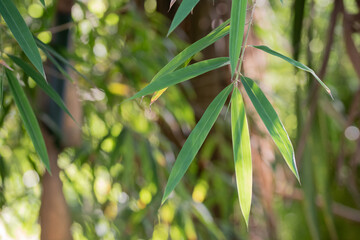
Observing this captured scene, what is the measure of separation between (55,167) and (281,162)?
0.51 meters

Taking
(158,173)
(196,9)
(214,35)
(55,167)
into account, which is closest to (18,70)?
(55,167)

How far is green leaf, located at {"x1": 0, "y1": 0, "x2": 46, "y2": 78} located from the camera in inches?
16.5

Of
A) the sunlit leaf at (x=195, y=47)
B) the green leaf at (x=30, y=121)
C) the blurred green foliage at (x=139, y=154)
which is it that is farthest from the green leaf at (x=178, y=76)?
the blurred green foliage at (x=139, y=154)

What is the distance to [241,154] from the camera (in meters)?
0.43

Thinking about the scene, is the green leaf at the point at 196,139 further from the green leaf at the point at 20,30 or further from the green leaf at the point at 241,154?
the green leaf at the point at 20,30

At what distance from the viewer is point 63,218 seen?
2.82 feet

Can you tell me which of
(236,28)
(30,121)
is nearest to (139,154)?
(30,121)

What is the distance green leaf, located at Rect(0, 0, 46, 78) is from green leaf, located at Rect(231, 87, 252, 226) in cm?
17

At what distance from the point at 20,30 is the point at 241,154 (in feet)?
0.69

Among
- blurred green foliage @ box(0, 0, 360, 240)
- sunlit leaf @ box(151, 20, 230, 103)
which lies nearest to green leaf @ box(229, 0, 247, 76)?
sunlit leaf @ box(151, 20, 230, 103)

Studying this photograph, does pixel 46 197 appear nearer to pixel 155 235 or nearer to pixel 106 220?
pixel 106 220

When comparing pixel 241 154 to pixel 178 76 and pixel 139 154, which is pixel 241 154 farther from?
pixel 139 154

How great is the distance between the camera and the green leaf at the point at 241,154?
0.42 meters

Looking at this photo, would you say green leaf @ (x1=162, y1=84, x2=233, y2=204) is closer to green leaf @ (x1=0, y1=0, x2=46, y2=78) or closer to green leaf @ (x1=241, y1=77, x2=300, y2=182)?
green leaf @ (x1=241, y1=77, x2=300, y2=182)
